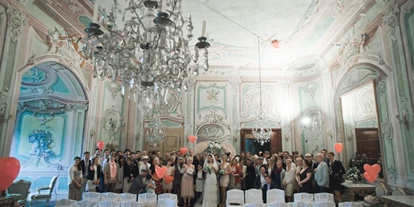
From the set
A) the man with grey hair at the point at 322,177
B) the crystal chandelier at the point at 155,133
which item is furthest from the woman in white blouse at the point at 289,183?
the crystal chandelier at the point at 155,133

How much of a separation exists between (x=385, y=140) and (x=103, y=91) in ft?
24.5

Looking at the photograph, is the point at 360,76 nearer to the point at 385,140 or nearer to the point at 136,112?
the point at 385,140

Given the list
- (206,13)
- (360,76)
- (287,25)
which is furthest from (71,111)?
(360,76)

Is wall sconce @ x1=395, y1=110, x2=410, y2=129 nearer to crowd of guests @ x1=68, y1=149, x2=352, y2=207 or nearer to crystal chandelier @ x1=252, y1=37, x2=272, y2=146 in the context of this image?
crowd of guests @ x1=68, y1=149, x2=352, y2=207

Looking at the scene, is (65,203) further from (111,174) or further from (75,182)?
(111,174)

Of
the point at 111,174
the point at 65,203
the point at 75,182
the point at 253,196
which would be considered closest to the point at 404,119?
the point at 253,196

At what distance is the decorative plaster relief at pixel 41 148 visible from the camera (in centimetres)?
702

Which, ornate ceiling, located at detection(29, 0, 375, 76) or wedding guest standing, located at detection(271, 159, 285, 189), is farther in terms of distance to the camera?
ornate ceiling, located at detection(29, 0, 375, 76)

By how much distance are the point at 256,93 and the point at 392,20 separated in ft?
17.2

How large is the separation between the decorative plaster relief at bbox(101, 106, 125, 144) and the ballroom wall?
33 mm

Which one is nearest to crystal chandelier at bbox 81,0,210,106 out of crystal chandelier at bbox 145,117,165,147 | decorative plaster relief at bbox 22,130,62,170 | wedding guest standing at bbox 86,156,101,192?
wedding guest standing at bbox 86,156,101,192

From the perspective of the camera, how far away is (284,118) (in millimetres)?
9234

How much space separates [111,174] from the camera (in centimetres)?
562

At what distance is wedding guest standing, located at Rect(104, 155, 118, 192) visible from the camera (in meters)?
5.62
